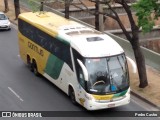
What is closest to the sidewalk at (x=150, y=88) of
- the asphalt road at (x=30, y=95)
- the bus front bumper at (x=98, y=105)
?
the asphalt road at (x=30, y=95)

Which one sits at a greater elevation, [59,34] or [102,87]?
[59,34]

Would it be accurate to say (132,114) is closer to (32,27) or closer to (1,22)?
(32,27)

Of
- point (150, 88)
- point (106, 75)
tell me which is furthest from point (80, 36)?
point (150, 88)

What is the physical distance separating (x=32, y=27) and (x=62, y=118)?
7.40 m

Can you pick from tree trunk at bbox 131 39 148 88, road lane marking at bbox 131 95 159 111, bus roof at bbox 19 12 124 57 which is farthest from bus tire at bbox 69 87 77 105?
tree trunk at bbox 131 39 148 88

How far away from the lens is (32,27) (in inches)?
982

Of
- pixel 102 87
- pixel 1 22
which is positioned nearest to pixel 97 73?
pixel 102 87

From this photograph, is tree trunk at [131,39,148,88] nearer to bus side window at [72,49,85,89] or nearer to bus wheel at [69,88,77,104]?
bus side window at [72,49,85,89]

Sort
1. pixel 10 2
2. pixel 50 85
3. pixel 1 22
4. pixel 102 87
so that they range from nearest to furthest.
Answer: pixel 102 87, pixel 50 85, pixel 1 22, pixel 10 2

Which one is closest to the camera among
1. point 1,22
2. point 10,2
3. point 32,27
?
point 32,27

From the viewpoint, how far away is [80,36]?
20.8 m

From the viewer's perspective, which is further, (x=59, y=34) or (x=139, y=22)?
(x=59, y=34)

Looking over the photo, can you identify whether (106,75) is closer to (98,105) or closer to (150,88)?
(98,105)

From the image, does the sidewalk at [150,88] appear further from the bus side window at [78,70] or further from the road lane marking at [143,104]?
the bus side window at [78,70]
